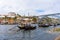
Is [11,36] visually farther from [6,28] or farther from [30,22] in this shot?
[30,22]

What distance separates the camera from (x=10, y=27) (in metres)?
5.78

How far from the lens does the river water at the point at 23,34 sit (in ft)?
18.9

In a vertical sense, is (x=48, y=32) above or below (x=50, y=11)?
below

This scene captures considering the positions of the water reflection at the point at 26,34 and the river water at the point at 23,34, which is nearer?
the river water at the point at 23,34

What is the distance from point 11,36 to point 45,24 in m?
1.05

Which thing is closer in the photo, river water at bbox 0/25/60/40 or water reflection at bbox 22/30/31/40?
river water at bbox 0/25/60/40

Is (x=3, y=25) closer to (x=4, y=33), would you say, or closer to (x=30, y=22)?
(x=4, y=33)

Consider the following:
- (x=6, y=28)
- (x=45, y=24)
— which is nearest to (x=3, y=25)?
(x=6, y=28)

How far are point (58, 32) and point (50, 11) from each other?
0.75 m

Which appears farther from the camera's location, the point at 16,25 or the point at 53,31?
the point at 53,31

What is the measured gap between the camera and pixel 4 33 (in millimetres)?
5746

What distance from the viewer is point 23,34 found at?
6039 millimetres

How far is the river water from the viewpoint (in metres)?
5.75

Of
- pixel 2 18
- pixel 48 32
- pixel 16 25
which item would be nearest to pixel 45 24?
pixel 48 32
